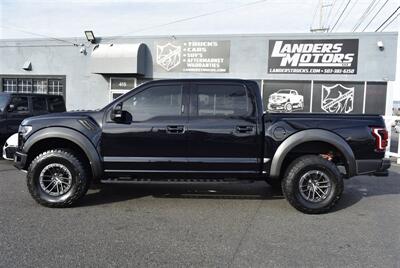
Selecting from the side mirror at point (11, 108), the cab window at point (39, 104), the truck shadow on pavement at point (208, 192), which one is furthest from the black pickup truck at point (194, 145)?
the cab window at point (39, 104)

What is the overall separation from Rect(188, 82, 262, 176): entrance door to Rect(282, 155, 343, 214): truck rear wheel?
592 millimetres

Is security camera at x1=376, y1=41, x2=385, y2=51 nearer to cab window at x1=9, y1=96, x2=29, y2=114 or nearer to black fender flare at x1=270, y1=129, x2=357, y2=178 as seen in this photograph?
black fender flare at x1=270, y1=129, x2=357, y2=178

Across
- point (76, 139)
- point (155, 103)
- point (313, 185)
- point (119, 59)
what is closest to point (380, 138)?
point (313, 185)

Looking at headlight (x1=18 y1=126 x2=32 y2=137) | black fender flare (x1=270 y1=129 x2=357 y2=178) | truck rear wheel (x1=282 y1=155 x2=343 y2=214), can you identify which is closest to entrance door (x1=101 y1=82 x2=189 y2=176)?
headlight (x1=18 y1=126 x2=32 y2=137)

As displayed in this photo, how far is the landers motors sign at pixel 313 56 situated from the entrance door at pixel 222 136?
1146cm

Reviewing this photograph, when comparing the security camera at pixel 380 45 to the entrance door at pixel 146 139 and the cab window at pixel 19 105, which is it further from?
the cab window at pixel 19 105

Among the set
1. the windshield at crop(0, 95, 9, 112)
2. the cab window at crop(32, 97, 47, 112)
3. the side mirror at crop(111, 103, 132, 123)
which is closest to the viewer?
the side mirror at crop(111, 103, 132, 123)

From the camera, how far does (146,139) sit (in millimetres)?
5637

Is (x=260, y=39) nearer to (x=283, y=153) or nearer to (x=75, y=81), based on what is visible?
(x=75, y=81)

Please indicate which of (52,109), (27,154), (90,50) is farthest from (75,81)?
(27,154)

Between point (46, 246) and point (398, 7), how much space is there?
1691 centimetres

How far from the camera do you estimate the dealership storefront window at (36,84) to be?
19.2 m

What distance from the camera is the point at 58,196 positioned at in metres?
5.68

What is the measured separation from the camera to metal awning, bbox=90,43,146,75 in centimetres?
1717
